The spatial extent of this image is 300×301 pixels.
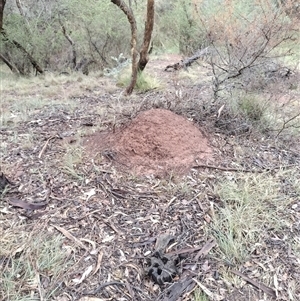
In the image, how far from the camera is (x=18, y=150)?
3.23 metres

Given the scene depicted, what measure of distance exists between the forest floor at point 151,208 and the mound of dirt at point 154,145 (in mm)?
10

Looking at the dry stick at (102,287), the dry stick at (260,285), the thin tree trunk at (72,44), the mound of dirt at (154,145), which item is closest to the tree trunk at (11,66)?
the thin tree trunk at (72,44)

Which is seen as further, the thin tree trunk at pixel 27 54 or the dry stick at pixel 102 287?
the thin tree trunk at pixel 27 54

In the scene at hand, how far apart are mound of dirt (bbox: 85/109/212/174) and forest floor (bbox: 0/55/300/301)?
0.03 feet

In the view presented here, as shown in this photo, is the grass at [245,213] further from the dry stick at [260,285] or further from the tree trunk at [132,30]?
the tree trunk at [132,30]

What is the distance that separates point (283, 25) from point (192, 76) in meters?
3.06

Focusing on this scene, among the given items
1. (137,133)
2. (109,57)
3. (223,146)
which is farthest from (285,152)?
(109,57)

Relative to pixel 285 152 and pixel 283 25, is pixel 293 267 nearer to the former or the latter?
pixel 285 152

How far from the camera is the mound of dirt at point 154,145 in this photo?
9.59 feet

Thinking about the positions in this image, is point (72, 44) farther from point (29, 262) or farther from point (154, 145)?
point (29, 262)

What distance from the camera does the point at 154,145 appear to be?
3045mm

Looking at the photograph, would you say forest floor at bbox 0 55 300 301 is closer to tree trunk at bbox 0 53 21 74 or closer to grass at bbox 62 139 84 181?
grass at bbox 62 139 84 181

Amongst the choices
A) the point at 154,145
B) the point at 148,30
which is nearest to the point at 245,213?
the point at 154,145

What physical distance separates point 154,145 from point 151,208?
69 cm
